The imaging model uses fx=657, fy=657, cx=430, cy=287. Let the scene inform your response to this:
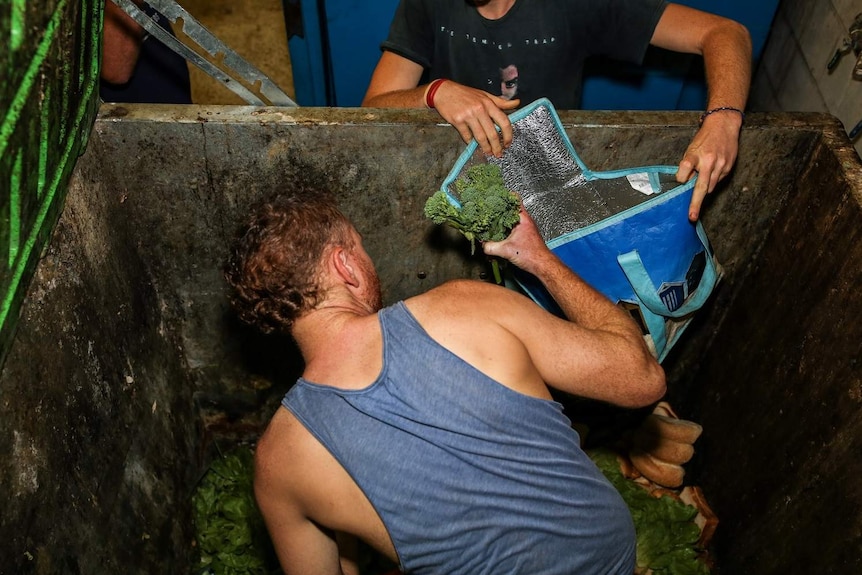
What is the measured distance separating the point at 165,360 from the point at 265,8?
3.70m

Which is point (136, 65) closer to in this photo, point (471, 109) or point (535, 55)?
point (471, 109)

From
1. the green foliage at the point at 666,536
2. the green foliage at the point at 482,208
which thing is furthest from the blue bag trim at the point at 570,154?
the green foliage at the point at 666,536

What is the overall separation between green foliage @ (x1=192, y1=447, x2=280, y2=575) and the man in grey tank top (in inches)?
41.8

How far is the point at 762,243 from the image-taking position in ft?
8.70

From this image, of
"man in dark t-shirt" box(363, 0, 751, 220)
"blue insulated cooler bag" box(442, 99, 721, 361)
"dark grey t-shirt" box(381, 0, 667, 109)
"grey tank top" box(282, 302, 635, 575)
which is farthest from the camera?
"dark grey t-shirt" box(381, 0, 667, 109)

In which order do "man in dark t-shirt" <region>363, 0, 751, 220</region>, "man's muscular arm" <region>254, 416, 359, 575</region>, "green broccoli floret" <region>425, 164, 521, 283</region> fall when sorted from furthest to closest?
"man in dark t-shirt" <region>363, 0, 751, 220</region> < "green broccoli floret" <region>425, 164, 521, 283</region> < "man's muscular arm" <region>254, 416, 359, 575</region>

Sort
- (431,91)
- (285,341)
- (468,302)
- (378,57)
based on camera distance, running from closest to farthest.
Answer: (468,302) → (431,91) → (285,341) → (378,57)

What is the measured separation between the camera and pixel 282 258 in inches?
71.1

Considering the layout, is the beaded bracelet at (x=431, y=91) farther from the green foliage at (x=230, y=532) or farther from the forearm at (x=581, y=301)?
the green foliage at (x=230, y=532)

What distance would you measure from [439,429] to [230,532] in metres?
1.73

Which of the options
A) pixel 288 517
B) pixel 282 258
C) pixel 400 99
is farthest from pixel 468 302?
pixel 400 99

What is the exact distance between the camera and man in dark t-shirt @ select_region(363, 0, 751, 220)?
2.24m

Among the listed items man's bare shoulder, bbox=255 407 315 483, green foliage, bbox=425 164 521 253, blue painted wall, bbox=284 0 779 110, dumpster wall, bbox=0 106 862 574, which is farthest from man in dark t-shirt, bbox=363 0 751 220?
man's bare shoulder, bbox=255 407 315 483

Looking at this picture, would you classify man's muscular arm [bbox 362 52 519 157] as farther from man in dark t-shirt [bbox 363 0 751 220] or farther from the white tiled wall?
the white tiled wall
